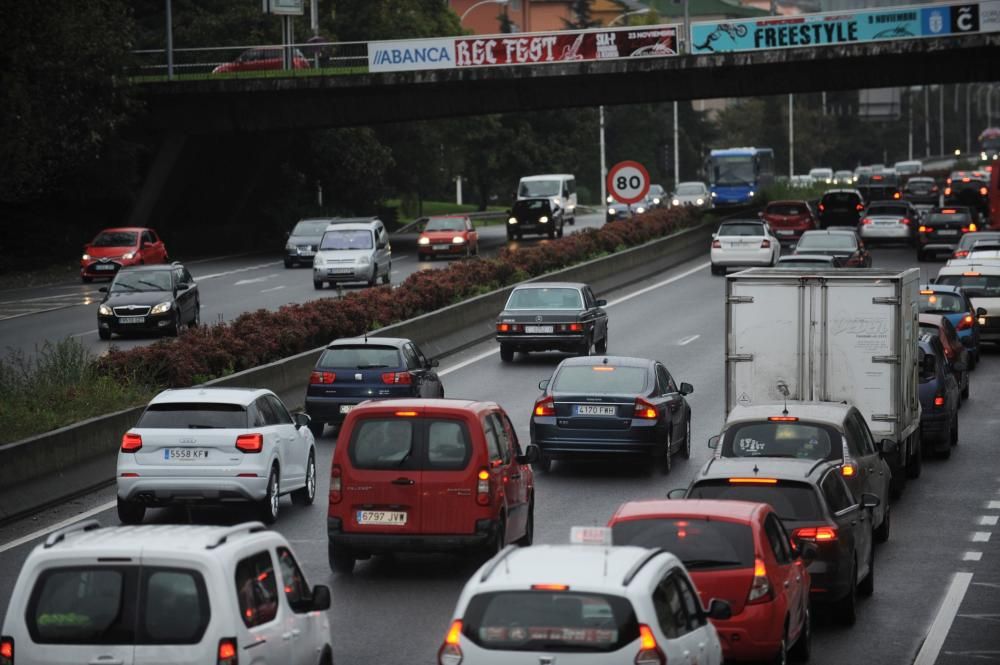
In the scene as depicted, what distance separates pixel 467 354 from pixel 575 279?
1109 centimetres

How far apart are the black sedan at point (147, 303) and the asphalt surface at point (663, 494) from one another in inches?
313

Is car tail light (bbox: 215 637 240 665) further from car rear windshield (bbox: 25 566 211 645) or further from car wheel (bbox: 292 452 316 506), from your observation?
car wheel (bbox: 292 452 316 506)

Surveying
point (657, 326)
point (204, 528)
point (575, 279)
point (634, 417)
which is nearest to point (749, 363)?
point (634, 417)

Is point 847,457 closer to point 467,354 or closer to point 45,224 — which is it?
point 467,354

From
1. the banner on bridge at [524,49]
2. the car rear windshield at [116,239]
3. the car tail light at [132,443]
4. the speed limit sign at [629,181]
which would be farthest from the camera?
the banner on bridge at [524,49]

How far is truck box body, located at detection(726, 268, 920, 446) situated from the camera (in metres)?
21.3

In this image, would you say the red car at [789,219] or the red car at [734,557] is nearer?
the red car at [734,557]

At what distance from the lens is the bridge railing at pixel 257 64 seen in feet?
212

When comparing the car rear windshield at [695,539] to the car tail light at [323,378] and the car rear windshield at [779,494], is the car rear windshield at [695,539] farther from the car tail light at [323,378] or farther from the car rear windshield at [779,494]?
the car tail light at [323,378]

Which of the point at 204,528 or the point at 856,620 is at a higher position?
the point at 204,528

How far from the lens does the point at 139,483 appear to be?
18.6m

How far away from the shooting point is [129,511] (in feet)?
61.8

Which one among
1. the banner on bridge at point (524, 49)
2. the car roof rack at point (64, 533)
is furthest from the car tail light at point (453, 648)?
the banner on bridge at point (524, 49)

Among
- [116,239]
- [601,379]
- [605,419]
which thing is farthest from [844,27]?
[605,419]
